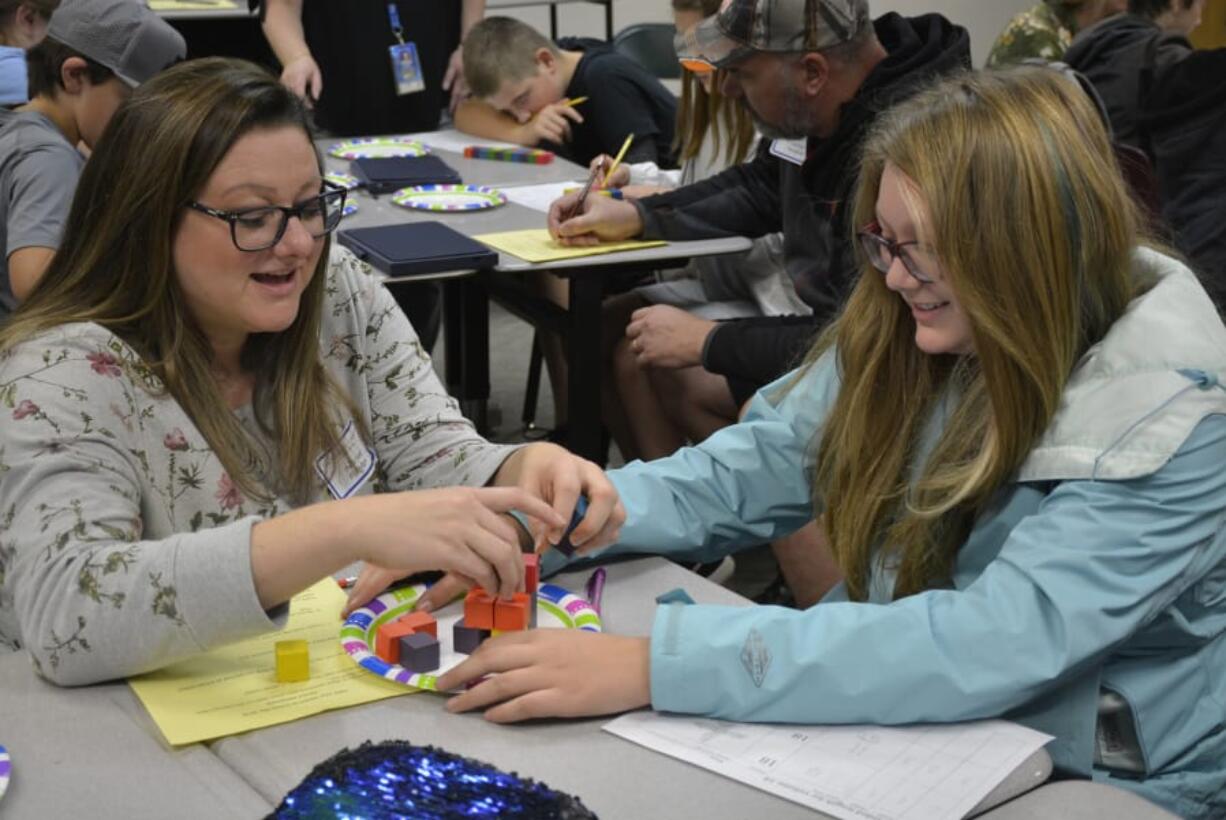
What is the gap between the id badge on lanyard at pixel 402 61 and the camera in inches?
159

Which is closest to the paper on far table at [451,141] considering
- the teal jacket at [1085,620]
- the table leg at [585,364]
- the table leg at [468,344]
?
A: the table leg at [468,344]

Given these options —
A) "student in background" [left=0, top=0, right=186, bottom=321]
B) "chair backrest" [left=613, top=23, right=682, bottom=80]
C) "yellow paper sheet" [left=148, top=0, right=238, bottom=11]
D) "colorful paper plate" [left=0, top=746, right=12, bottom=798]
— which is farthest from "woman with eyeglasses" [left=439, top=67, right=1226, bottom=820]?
"yellow paper sheet" [left=148, top=0, right=238, bottom=11]

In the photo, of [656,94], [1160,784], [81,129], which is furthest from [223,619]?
[656,94]

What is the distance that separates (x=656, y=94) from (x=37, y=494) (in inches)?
119

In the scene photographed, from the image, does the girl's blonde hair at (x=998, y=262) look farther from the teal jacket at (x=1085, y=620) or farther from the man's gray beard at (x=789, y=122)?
the man's gray beard at (x=789, y=122)

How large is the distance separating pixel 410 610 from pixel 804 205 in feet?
5.84

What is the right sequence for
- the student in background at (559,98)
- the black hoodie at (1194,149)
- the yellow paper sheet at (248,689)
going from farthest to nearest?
the student in background at (559,98) < the black hoodie at (1194,149) < the yellow paper sheet at (248,689)

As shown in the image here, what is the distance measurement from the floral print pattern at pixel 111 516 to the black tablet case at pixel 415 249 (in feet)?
3.62

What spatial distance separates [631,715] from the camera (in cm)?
127

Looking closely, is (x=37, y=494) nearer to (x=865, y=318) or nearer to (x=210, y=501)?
(x=210, y=501)

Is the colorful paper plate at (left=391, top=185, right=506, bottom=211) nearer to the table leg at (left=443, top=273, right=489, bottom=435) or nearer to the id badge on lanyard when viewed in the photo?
the table leg at (left=443, top=273, right=489, bottom=435)

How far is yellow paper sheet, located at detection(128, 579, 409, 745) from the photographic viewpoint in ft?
4.04

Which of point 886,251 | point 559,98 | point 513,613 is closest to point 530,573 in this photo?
point 513,613

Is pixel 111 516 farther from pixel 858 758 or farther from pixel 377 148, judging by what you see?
pixel 377 148
